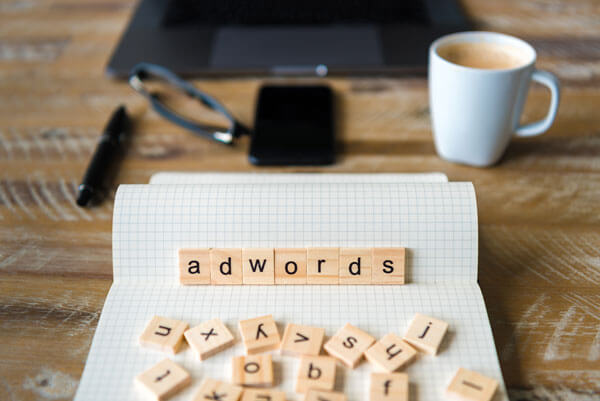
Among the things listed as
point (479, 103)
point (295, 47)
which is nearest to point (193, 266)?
point (479, 103)

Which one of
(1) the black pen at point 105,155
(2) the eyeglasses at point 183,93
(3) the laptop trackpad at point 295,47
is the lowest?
(1) the black pen at point 105,155

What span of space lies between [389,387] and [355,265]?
5.1 inches

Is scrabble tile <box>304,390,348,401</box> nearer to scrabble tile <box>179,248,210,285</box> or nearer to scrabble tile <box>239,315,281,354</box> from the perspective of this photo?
scrabble tile <box>239,315,281,354</box>

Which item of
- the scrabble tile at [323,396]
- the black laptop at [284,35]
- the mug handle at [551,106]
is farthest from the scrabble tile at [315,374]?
the black laptop at [284,35]

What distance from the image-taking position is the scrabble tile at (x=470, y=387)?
1.38ft

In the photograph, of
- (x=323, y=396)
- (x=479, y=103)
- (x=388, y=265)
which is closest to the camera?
(x=323, y=396)

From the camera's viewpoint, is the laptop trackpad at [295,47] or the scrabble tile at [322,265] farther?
the laptop trackpad at [295,47]

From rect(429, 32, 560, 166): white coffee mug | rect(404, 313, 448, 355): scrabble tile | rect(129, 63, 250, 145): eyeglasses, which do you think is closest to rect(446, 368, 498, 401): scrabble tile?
rect(404, 313, 448, 355): scrabble tile

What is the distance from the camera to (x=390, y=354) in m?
0.45

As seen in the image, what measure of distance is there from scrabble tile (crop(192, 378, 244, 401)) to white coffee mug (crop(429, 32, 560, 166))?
406 mm

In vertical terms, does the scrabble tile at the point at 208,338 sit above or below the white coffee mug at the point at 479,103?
below

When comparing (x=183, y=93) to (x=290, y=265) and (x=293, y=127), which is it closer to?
(x=293, y=127)

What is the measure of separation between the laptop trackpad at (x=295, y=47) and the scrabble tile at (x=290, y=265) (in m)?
0.43

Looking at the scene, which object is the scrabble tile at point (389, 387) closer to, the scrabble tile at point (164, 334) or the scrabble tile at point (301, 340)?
the scrabble tile at point (301, 340)
